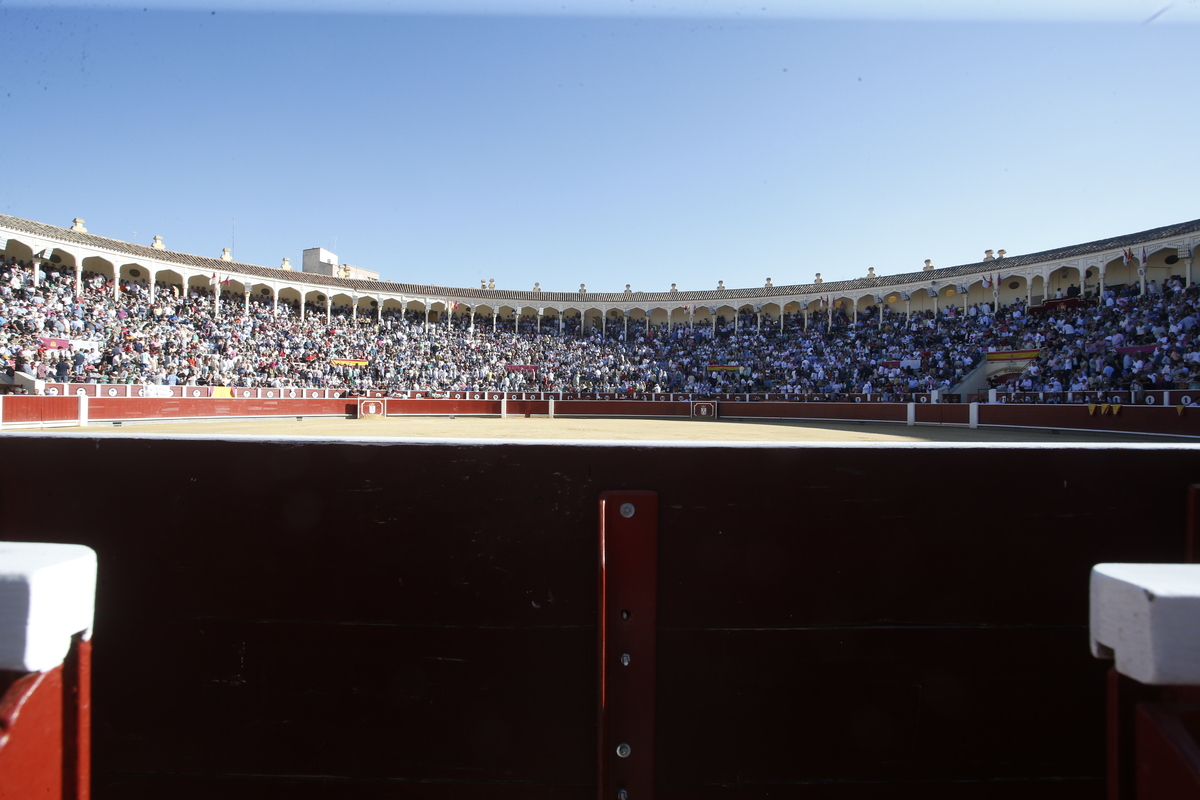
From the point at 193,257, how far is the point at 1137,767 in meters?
48.9

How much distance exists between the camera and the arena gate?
4.64 feet

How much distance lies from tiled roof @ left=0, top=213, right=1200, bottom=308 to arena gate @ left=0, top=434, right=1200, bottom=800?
137ft

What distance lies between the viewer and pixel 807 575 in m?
1.44

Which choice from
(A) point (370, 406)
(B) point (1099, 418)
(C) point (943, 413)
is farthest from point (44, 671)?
(A) point (370, 406)

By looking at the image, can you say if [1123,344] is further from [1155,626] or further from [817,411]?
[1155,626]

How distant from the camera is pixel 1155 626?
0.83 metres

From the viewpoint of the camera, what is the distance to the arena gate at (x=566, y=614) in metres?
1.41

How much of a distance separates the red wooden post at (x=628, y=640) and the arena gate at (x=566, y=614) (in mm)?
33

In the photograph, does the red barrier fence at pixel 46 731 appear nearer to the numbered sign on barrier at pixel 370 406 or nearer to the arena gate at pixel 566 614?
the arena gate at pixel 566 614

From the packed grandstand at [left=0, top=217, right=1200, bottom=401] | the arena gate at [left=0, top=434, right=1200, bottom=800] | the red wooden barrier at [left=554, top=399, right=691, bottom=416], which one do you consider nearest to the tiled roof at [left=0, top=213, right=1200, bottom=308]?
the packed grandstand at [left=0, top=217, right=1200, bottom=401]

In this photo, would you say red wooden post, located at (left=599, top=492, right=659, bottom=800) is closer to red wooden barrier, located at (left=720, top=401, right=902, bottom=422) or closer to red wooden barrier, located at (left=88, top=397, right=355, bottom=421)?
red wooden barrier, located at (left=88, top=397, right=355, bottom=421)

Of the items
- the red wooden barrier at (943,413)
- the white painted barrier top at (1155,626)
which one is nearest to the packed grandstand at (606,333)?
the red wooden barrier at (943,413)

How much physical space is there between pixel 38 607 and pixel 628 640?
103cm

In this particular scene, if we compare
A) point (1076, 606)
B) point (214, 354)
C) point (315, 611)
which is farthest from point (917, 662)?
point (214, 354)
